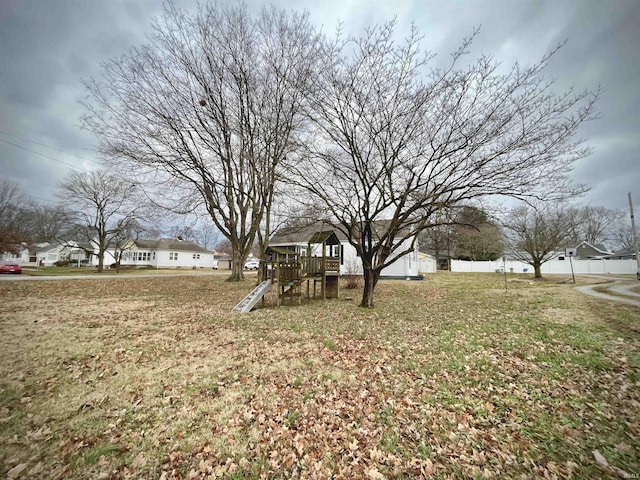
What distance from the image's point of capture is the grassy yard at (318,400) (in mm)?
2795

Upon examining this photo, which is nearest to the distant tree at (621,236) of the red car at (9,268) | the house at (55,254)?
the red car at (9,268)

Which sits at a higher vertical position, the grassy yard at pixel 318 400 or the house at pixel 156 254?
the house at pixel 156 254

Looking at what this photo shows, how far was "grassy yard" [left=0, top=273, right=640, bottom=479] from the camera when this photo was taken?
9.17 feet

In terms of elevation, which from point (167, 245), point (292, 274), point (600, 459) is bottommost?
point (600, 459)

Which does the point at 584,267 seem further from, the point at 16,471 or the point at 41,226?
the point at 41,226

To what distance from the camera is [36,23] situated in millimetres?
7621

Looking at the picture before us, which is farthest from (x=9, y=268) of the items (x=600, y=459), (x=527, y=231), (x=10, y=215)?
(x=527, y=231)

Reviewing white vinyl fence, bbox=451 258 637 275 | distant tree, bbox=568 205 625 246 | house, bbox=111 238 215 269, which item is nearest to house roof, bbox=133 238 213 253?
house, bbox=111 238 215 269

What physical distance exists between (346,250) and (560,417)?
66.3 ft

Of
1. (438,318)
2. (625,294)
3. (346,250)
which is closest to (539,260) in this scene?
(625,294)

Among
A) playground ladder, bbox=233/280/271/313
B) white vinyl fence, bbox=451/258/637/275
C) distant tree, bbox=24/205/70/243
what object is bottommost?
playground ladder, bbox=233/280/271/313

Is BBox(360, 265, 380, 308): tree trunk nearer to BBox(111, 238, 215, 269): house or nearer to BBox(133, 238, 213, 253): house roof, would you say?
BBox(111, 238, 215, 269): house

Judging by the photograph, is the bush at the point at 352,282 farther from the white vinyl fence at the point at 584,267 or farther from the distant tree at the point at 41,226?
the distant tree at the point at 41,226

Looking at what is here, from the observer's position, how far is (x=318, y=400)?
154 inches
